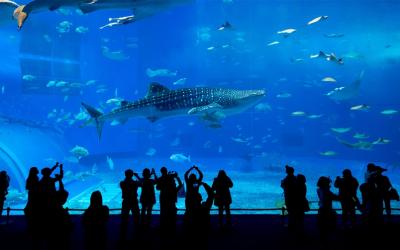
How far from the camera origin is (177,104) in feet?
23.5

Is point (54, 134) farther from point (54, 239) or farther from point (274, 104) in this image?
point (274, 104)

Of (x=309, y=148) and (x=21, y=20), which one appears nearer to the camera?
(x=21, y=20)

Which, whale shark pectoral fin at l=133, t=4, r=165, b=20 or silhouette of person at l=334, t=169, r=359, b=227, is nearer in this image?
silhouette of person at l=334, t=169, r=359, b=227

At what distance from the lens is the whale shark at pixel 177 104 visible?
6952mm

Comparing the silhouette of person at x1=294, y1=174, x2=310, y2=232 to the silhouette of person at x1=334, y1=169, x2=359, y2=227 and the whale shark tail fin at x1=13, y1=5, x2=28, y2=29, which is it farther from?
the whale shark tail fin at x1=13, y1=5, x2=28, y2=29

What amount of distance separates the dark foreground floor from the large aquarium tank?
4.72m

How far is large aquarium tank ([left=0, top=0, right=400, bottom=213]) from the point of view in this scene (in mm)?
17625

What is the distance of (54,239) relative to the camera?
10.4 feet

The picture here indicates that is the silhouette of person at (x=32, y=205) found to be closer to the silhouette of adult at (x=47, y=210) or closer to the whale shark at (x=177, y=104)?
the silhouette of adult at (x=47, y=210)

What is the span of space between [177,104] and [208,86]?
16.7m

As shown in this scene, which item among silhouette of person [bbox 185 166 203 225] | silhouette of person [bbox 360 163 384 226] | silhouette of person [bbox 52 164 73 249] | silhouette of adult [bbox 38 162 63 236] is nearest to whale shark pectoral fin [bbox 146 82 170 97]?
silhouette of person [bbox 185 166 203 225]

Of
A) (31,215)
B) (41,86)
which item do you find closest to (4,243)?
(31,215)

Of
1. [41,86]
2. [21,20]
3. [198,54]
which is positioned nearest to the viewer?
[21,20]

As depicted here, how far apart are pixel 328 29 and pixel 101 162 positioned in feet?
76.3
